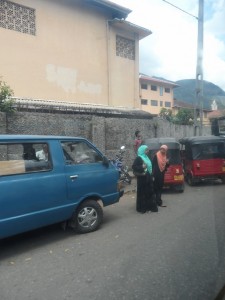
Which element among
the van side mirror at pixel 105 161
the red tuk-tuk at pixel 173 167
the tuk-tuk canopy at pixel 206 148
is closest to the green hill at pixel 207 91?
the tuk-tuk canopy at pixel 206 148

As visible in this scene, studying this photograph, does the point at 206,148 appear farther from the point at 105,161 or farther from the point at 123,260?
the point at 123,260

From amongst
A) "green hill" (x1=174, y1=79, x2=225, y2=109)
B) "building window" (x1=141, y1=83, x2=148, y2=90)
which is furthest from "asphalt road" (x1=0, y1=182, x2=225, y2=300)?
"building window" (x1=141, y1=83, x2=148, y2=90)

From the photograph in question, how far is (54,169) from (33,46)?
8358mm

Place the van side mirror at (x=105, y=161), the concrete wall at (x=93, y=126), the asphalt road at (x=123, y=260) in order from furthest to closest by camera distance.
→ the concrete wall at (x=93, y=126) < the van side mirror at (x=105, y=161) < the asphalt road at (x=123, y=260)

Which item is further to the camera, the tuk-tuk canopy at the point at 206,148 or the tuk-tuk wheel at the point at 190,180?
the tuk-tuk wheel at the point at 190,180

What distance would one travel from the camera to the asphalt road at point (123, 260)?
4020 millimetres

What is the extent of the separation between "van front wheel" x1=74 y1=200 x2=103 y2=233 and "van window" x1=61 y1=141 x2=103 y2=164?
2.75ft

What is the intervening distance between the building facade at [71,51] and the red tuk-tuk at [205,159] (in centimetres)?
555

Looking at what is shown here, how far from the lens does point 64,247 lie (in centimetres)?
570

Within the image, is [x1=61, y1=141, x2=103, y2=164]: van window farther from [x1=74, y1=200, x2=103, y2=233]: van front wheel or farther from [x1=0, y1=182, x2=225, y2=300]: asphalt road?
[x1=0, y1=182, x2=225, y2=300]: asphalt road

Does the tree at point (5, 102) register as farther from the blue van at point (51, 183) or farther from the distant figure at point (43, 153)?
the distant figure at point (43, 153)

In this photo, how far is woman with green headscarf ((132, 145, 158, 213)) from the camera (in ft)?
26.7

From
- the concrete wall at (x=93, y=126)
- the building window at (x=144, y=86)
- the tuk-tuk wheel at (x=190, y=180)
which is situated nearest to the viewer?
the concrete wall at (x=93, y=126)

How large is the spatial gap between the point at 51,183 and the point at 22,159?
2.12 ft
